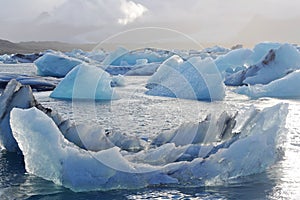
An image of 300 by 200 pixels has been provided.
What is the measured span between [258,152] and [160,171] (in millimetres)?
1283

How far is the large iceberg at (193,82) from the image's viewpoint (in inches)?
573

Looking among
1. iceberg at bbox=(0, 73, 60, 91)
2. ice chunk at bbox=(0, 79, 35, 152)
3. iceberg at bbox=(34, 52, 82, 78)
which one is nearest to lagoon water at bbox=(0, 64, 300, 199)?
ice chunk at bbox=(0, 79, 35, 152)

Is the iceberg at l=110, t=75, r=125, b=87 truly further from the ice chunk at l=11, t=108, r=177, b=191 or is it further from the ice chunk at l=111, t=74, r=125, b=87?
the ice chunk at l=11, t=108, r=177, b=191

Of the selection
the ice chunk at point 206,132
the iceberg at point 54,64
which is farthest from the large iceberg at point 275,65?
the ice chunk at point 206,132

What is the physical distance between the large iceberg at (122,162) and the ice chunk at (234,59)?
16629mm

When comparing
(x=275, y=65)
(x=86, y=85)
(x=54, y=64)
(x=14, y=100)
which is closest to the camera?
(x=14, y=100)

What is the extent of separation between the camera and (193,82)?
49.5 ft

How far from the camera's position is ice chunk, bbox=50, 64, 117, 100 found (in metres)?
13.6

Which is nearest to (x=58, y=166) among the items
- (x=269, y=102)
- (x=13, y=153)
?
(x=13, y=153)

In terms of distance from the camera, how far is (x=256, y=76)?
19.2 m

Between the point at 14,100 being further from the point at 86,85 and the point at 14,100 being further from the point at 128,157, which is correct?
the point at 86,85

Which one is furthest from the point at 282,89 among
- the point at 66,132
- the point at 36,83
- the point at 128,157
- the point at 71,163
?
the point at 71,163

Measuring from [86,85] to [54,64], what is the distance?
36.1 feet

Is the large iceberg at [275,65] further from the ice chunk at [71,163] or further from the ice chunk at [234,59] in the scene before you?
the ice chunk at [71,163]
